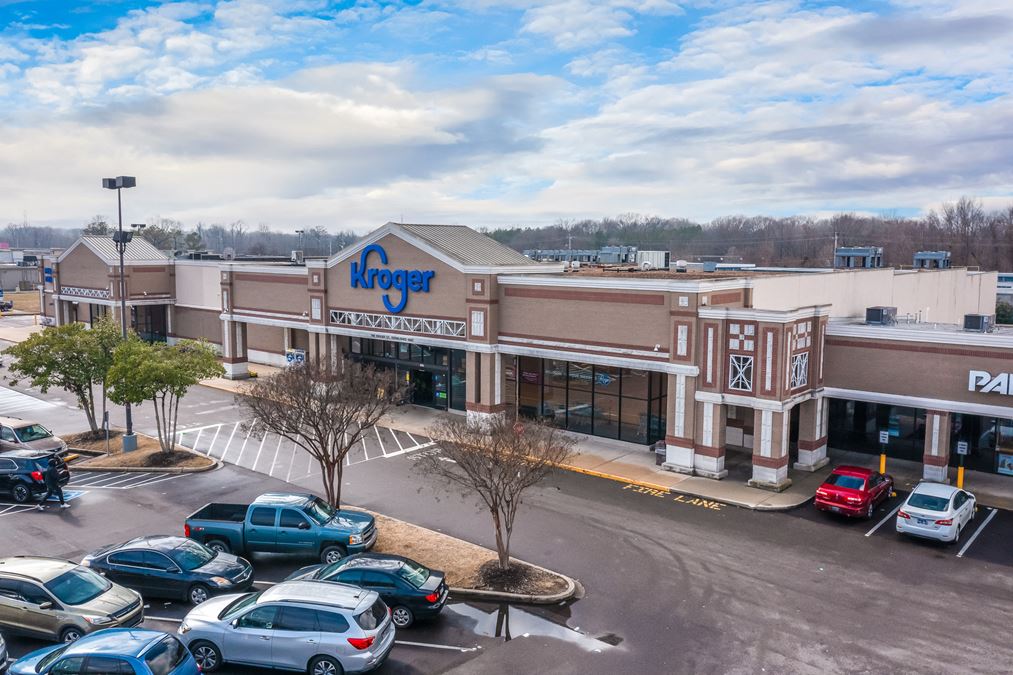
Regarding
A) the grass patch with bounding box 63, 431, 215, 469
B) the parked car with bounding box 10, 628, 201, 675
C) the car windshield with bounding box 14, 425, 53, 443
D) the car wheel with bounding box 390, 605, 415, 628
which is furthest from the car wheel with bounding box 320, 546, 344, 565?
the car windshield with bounding box 14, 425, 53, 443

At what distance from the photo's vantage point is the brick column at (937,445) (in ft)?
100

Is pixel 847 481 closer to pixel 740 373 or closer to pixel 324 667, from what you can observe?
pixel 740 373

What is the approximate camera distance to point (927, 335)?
31.0 meters

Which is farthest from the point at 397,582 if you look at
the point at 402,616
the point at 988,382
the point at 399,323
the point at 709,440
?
the point at 399,323

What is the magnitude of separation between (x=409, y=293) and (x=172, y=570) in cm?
2388

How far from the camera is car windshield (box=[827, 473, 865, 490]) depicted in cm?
2688

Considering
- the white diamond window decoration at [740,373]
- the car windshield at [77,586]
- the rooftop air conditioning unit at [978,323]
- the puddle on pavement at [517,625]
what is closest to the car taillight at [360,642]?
the puddle on pavement at [517,625]

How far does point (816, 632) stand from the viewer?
61.9ft

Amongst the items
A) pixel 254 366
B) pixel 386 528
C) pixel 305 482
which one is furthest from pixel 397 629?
pixel 254 366

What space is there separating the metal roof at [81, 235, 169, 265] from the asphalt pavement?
39.9 meters

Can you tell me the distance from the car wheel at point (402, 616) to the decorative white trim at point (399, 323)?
21.1 m

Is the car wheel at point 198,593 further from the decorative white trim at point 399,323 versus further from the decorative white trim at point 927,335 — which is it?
the decorative white trim at point 927,335

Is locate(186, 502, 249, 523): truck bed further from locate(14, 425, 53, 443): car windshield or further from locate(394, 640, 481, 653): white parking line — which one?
locate(14, 425, 53, 443): car windshield

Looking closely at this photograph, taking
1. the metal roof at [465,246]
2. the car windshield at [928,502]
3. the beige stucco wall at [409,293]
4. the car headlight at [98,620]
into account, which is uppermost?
the metal roof at [465,246]
